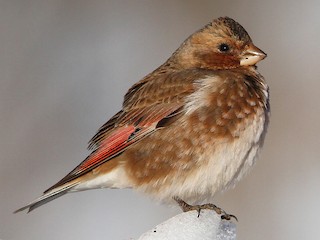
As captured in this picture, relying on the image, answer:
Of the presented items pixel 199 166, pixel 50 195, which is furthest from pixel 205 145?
pixel 50 195

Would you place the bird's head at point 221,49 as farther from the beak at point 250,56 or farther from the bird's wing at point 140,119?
the bird's wing at point 140,119

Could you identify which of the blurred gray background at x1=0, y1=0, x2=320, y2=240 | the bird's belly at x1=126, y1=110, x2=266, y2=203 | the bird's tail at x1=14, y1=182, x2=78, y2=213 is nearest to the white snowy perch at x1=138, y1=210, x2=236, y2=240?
the bird's belly at x1=126, y1=110, x2=266, y2=203

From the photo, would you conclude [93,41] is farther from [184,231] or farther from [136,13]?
[184,231]

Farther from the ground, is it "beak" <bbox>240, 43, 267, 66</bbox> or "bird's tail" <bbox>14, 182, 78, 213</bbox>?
"beak" <bbox>240, 43, 267, 66</bbox>

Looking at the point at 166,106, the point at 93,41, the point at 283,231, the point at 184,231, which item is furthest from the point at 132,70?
the point at 184,231

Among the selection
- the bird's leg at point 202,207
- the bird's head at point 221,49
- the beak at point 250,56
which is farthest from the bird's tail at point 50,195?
the beak at point 250,56

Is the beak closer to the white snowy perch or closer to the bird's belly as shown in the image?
the bird's belly
